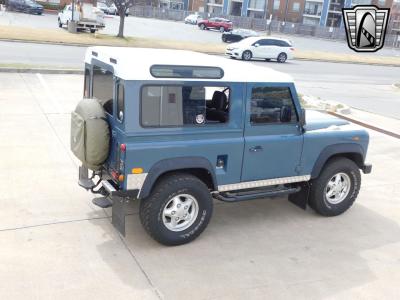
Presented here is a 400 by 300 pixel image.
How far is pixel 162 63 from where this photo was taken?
491cm

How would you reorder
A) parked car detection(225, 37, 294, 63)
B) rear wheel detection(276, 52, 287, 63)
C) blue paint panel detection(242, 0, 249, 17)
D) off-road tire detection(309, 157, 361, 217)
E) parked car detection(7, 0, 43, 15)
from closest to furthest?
1. off-road tire detection(309, 157, 361, 217)
2. parked car detection(225, 37, 294, 63)
3. rear wheel detection(276, 52, 287, 63)
4. parked car detection(7, 0, 43, 15)
5. blue paint panel detection(242, 0, 249, 17)

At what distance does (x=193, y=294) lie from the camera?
4480 mm

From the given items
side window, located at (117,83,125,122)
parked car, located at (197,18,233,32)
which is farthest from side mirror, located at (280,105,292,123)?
parked car, located at (197,18,233,32)

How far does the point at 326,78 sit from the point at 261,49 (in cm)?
622

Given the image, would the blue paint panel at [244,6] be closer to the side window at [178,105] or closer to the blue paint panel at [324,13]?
the blue paint panel at [324,13]

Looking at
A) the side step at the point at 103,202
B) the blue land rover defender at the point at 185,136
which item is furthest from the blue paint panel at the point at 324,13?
the side step at the point at 103,202

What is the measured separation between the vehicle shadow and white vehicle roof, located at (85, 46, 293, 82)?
6.26 feet

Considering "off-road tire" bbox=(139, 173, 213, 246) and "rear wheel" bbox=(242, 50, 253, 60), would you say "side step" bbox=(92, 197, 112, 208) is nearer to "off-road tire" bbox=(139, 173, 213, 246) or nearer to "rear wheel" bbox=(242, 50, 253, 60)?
"off-road tire" bbox=(139, 173, 213, 246)

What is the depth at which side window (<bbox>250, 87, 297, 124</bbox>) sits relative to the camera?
18.4 feet

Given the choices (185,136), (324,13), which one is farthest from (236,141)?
(324,13)

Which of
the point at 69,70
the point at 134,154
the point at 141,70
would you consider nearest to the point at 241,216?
the point at 134,154

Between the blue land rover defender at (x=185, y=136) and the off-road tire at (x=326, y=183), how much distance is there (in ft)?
0.60

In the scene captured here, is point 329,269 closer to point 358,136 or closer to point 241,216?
point 241,216

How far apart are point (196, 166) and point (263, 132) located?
3.38 ft
